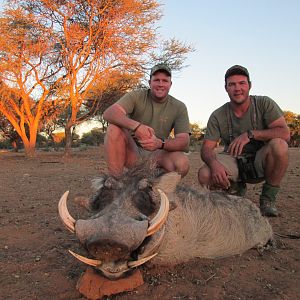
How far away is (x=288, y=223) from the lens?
3645 mm

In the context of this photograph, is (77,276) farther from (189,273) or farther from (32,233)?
(32,233)

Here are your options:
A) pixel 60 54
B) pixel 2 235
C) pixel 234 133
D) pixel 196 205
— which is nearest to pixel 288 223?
pixel 234 133

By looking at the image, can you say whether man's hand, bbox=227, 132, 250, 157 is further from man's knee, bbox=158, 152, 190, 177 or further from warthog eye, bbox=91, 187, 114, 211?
warthog eye, bbox=91, 187, 114, 211

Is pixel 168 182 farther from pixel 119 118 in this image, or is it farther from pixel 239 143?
pixel 239 143

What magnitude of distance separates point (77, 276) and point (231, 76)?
8.40 ft

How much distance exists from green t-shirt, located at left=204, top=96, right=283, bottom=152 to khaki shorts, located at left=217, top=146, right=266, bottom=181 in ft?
0.47

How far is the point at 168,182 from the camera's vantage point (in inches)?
96.4

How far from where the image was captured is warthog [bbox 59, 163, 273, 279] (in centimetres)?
177

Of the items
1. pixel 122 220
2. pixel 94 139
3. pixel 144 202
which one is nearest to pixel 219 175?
pixel 144 202

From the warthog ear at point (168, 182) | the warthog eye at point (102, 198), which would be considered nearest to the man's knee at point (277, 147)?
the warthog ear at point (168, 182)

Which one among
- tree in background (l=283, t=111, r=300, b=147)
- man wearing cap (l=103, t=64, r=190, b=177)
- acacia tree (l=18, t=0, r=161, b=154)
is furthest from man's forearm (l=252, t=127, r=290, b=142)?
tree in background (l=283, t=111, r=300, b=147)

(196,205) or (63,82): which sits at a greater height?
(63,82)

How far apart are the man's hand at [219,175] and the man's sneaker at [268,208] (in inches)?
16.7

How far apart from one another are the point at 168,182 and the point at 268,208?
5.95 feet
